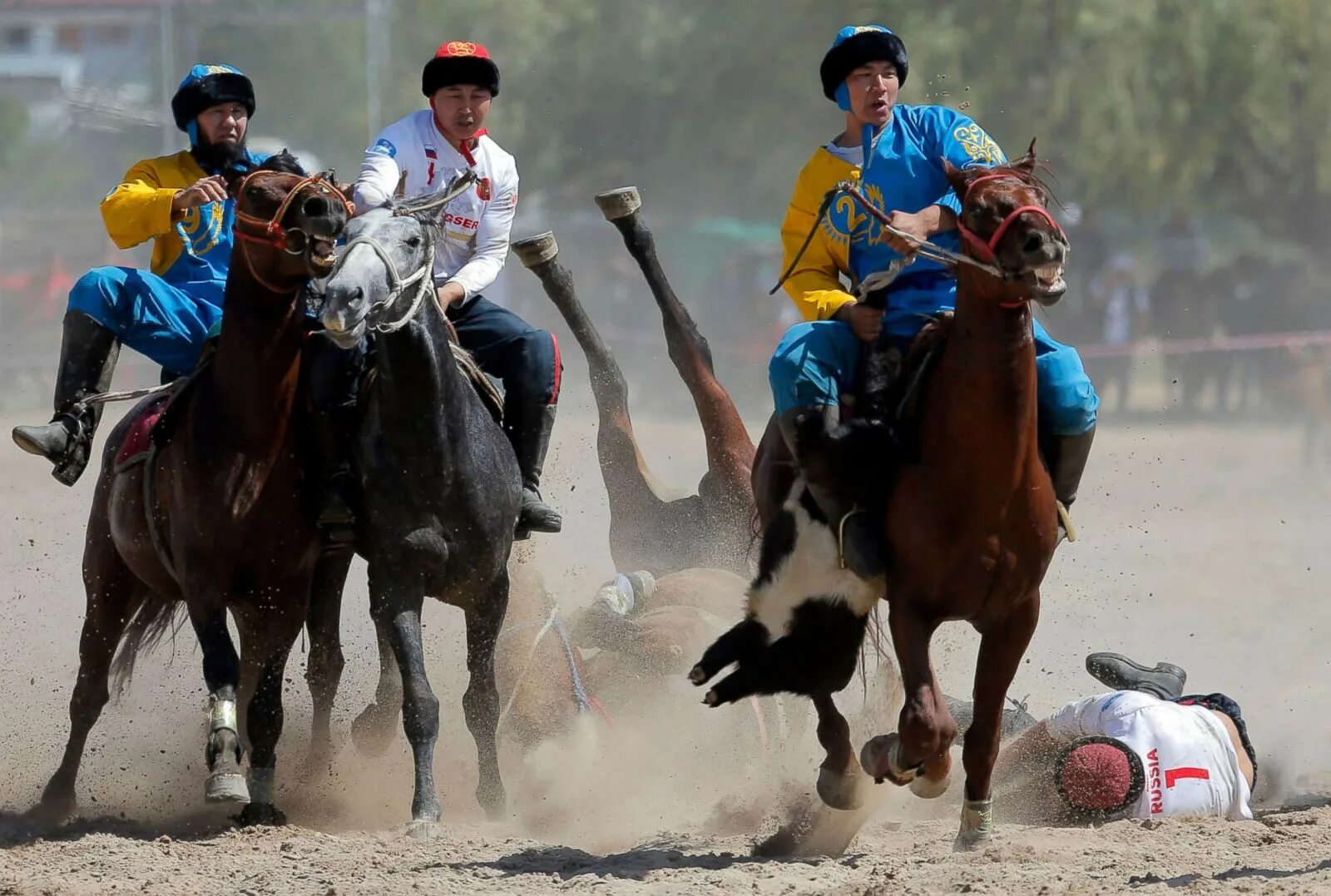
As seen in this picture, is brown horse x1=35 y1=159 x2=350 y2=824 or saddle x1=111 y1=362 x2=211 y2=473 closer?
brown horse x1=35 y1=159 x2=350 y2=824

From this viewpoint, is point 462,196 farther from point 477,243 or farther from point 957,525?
point 957,525

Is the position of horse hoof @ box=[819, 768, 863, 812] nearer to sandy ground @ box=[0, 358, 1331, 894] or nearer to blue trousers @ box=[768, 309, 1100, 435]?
sandy ground @ box=[0, 358, 1331, 894]

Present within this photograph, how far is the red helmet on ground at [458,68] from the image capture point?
21.6ft

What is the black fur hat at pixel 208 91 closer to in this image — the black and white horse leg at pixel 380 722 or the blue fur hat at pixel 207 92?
the blue fur hat at pixel 207 92

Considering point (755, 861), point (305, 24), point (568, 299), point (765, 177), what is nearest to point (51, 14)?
point (305, 24)

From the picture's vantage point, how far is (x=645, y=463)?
8.19 m

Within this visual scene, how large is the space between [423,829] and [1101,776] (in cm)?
221

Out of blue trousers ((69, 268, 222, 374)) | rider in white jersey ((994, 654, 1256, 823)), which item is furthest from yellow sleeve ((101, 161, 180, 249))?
rider in white jersey ((994, 654, 1256, 823))

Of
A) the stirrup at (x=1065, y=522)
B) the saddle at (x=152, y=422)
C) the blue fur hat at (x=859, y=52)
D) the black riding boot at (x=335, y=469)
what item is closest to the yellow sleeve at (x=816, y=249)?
the blue fur hat at (x=859, y=52)

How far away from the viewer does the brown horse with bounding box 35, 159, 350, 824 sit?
5.73 m

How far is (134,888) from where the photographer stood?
5.09 meters

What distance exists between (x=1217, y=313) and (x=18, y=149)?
14141 millimetres

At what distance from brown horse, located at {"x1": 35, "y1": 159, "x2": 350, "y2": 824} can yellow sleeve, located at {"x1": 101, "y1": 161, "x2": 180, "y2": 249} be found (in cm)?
36

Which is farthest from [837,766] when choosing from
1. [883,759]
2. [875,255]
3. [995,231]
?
[995,231]
